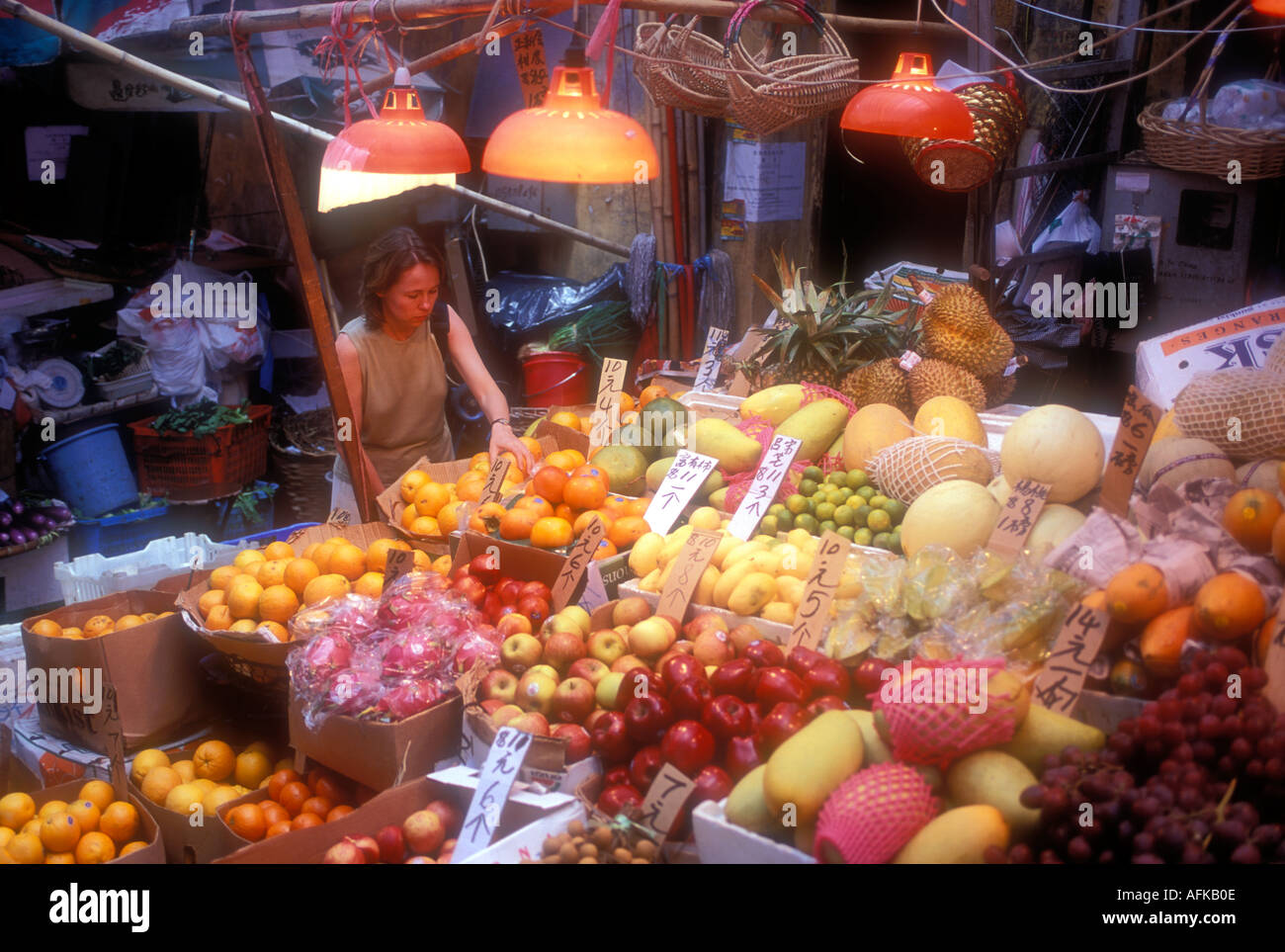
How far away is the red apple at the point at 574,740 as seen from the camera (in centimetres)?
216

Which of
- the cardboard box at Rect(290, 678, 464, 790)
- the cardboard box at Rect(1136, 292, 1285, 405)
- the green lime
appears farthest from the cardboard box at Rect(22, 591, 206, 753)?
the cardboard box at Rect(1136, 292, 1285, 405)

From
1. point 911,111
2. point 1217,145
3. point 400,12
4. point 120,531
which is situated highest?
point 400,12

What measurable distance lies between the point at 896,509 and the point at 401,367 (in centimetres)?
229

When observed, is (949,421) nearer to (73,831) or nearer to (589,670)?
(589,670)

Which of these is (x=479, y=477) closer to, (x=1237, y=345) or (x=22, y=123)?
(x=1237, y=345)

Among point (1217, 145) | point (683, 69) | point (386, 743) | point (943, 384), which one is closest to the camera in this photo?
point (386, 743)

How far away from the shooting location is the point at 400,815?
2.14m

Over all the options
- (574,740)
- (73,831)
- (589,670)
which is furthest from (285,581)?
(574,740)

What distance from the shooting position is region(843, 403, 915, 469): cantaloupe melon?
3.14 metres

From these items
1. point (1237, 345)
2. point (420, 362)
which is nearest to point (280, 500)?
point (420, 362)

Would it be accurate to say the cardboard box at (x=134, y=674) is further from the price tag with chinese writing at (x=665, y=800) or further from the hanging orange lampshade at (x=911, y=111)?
the hanging orange lampshade at (x=911, y=111)

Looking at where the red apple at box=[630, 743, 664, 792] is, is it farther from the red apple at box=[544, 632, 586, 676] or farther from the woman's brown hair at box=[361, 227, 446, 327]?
the woman's brown hair at box=[361, 227, 446, 327]

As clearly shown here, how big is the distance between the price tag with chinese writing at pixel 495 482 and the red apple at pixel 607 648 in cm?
101

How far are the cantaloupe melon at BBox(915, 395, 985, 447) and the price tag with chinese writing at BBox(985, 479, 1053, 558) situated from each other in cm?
57
